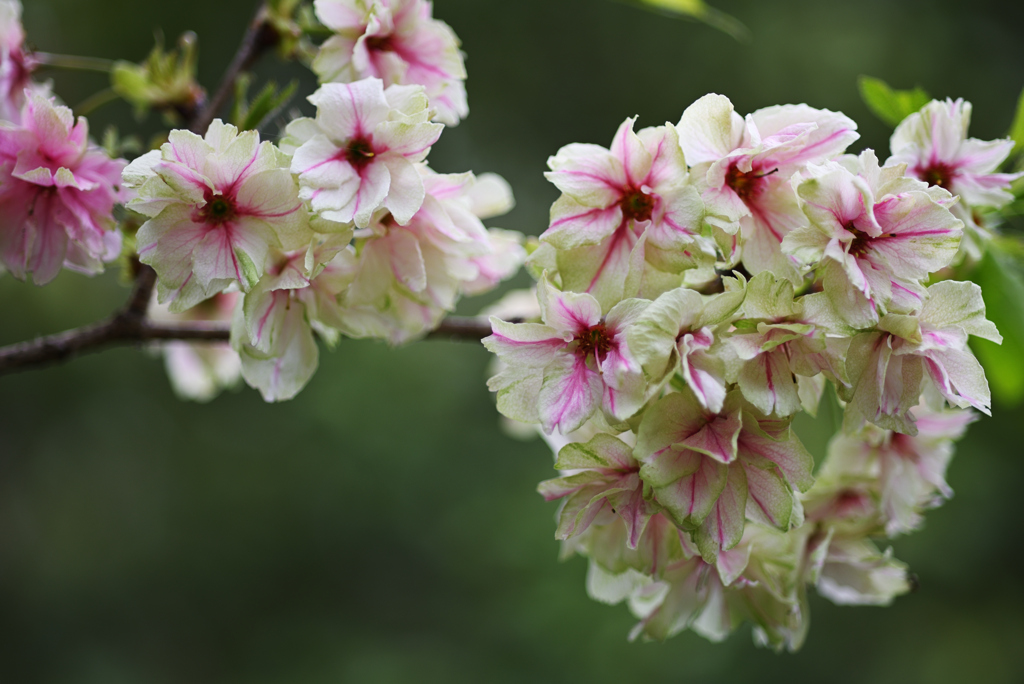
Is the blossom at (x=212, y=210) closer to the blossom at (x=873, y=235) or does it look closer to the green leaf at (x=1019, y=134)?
the blossom at (x=873, y=235)

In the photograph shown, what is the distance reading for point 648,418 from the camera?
52 centimetres

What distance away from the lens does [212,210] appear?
22.3 inches

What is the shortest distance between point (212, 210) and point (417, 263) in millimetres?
149

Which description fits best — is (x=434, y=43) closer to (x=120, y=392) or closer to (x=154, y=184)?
(x=154, y=184)

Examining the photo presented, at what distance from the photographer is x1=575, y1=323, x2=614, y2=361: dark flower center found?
51 cm

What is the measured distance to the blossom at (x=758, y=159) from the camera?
0.53 m

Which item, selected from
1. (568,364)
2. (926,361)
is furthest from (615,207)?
(926,361)

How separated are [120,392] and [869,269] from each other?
13.3 ft

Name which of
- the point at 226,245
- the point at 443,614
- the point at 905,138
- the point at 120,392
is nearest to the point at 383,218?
the point at 226,245

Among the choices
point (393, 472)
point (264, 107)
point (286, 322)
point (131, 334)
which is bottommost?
point (393, 472)

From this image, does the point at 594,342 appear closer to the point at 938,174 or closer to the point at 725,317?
the point at 725,317

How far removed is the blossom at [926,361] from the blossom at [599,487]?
155 millimetres

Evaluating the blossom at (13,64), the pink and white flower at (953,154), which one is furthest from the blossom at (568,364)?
the blossom at (13,64)

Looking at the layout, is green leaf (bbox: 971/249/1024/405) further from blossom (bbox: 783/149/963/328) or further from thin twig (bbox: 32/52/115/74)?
thin twig (bbox: 32/52/115/74)
